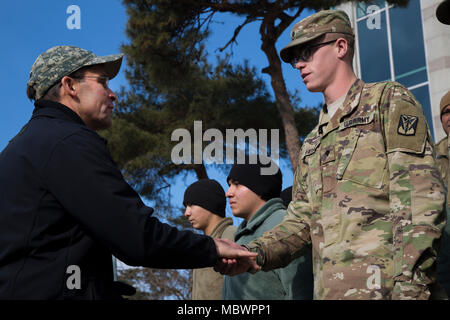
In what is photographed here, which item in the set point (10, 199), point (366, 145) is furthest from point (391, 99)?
point (10, 199)

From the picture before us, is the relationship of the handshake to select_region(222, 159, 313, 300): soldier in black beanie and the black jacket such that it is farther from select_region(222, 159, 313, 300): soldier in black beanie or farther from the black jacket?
select_region(222, 159, 313, 300): soldier in black beanie

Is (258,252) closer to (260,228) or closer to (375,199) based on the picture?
(375,199)

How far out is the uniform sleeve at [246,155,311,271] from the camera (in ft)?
9.88

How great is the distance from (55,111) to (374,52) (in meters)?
16.5

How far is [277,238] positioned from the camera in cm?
304

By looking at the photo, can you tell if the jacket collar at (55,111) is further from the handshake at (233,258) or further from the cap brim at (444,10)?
the cap brim at (444,10)

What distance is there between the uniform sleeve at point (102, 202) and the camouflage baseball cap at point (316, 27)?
1367 millimetres

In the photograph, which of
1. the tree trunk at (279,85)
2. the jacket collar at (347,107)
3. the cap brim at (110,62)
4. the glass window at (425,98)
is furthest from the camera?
the glass window at (425,98)

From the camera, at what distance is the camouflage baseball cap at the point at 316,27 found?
2959 millimetres

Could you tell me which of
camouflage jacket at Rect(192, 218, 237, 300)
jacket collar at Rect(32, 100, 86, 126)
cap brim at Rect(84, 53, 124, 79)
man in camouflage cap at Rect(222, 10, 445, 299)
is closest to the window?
camouflage jacket at Rect(192, 218, 237, 300)

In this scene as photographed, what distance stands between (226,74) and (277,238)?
1171 cm

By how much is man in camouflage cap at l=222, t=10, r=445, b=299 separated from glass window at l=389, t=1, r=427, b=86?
1448cm

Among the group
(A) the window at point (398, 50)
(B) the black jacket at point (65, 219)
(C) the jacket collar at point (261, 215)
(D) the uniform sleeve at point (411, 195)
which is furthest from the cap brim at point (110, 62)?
(A) the window at point (398, 50)
